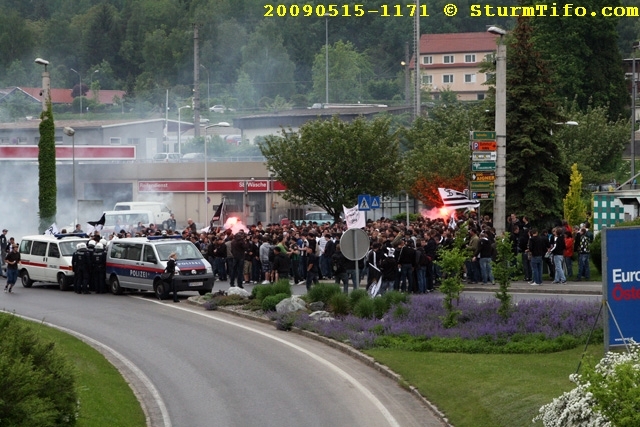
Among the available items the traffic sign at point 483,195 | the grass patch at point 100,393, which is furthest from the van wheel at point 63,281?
the traffic sign at point 483,195

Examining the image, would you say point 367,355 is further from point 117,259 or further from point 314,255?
point 117,259

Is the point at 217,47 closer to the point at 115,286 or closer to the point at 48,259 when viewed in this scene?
the point at 48,259

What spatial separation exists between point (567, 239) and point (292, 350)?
40.3 ft

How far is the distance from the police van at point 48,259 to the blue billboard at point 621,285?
23.7 meters

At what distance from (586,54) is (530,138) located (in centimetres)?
4036

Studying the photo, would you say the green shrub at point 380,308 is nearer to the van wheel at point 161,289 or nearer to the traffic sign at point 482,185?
the van wheel at point 161,289

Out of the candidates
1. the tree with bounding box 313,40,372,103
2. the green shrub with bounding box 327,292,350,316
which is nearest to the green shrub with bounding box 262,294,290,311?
the green shrub with bounding box 327,292,350,316

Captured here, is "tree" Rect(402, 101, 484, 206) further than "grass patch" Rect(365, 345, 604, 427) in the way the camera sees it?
Yes

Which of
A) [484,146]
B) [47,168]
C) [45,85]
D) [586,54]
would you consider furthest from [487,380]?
[586,54]

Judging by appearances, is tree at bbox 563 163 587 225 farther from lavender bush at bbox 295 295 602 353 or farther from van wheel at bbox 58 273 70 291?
lavender bush at bbox 295 295 602 353

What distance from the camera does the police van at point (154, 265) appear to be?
105 ft

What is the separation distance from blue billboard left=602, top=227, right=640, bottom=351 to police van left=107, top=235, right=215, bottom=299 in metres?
18.4

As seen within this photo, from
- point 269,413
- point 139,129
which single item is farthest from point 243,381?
point 139,129

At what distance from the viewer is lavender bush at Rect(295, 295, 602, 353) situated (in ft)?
68.0
